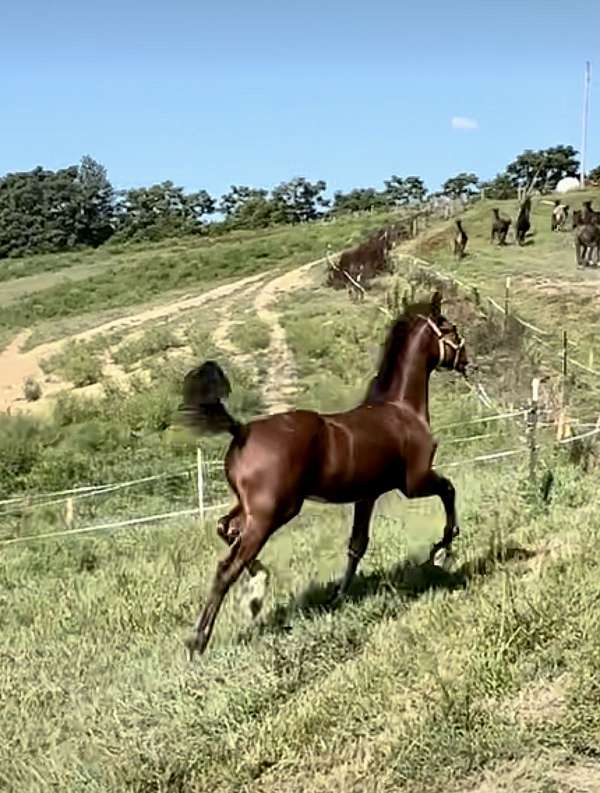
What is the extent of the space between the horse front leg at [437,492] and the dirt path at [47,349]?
63.2 feet

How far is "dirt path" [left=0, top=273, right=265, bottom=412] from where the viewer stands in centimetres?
2898

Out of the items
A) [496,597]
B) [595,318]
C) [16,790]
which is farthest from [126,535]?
[595,318]

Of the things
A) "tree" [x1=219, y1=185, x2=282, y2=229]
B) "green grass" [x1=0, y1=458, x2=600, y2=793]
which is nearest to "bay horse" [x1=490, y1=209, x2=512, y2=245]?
"green grass" [x1=0, y1=458, x2=600, y2=793]

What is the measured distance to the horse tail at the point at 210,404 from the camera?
22.6 ft

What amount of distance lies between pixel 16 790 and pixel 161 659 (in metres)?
1.77

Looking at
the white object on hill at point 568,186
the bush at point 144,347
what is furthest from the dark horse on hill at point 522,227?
the white object on hill at point 568,186

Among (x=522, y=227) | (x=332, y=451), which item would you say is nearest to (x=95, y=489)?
(x=332, y=451)

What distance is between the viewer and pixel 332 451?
7117 millimetres

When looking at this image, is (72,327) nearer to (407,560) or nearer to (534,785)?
(407,560)

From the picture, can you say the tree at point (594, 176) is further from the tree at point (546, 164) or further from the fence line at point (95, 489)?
the fence line at point (95, 489)

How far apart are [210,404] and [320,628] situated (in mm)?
1409

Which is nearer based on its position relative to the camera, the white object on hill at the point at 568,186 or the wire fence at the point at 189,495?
the wire fence at the point at 189,495

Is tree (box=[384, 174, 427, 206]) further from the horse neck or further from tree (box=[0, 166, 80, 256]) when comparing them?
the horse neck

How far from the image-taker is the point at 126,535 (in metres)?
12.1
